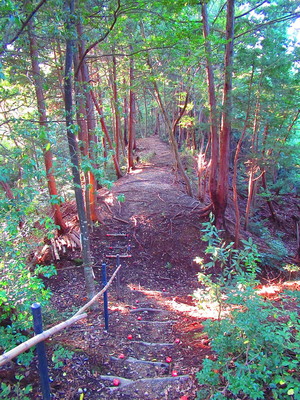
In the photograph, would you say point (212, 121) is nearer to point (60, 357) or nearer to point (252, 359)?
point (252, 359)

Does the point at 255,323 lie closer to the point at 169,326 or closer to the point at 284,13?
the point at 169,326

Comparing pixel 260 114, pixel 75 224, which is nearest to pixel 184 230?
pixel 75 224

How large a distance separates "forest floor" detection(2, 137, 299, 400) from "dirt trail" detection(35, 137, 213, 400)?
0.01 m

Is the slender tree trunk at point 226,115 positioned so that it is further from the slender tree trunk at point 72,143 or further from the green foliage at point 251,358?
the green foliage at point 251,358

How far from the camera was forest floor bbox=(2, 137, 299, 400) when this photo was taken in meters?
2.92

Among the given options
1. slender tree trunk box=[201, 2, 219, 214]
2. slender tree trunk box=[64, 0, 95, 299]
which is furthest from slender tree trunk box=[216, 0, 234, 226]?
slender tree trunk box=[64, 0, 95, 299]

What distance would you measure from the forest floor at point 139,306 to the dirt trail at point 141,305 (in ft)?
0.04

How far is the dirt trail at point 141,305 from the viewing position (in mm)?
2930

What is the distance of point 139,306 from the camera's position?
18.4 ft

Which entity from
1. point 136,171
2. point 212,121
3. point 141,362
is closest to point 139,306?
point 141,362

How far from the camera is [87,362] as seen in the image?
127 inches

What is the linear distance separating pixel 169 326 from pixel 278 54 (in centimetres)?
760

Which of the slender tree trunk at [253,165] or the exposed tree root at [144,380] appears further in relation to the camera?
the slender tree trunk at [253,165]

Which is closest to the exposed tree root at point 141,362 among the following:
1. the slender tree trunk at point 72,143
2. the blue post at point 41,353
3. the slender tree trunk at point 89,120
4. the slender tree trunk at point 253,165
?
the blue post at point 41,353
